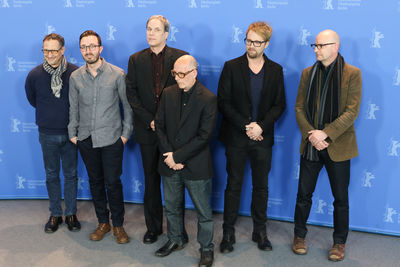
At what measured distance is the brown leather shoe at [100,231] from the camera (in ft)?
12.0

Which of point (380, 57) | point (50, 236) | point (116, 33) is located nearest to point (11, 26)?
point (116, 33)

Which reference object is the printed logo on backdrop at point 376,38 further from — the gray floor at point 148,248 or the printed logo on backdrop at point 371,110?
the gray floor at point 148,248

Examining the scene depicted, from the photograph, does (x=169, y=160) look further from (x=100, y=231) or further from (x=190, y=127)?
(x=100, y=231)

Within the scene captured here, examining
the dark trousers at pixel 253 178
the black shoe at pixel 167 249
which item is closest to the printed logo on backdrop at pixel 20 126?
the black shoe at pixel 167 249

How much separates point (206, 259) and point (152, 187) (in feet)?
2.65

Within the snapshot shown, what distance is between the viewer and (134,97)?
3.35m

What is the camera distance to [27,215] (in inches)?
164

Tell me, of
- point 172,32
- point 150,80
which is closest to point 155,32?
point 150,80

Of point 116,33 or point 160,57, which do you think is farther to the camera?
point 116,33

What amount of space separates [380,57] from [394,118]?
57cm

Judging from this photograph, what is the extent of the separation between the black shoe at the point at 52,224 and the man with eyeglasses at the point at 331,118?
2378 mm

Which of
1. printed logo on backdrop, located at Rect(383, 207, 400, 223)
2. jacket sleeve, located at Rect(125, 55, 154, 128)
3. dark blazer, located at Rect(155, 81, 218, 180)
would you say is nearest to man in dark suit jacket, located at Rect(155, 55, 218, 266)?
dark blazer, located at Rect(155, 81, 218, 180)

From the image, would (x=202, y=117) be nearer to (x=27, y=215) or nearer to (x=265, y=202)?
(x=265, y=202)

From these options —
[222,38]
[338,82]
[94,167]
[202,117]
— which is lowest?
[94,167]
